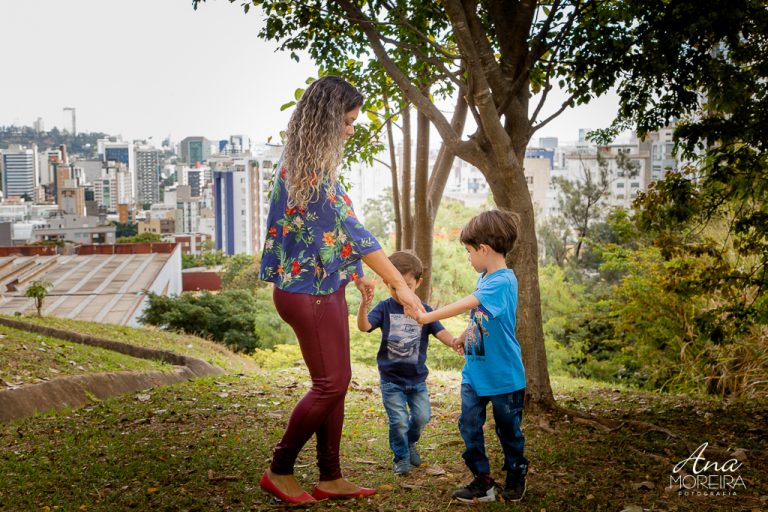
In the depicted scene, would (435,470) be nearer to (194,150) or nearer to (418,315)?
(418,315)

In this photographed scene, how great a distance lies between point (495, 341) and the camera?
3611mm

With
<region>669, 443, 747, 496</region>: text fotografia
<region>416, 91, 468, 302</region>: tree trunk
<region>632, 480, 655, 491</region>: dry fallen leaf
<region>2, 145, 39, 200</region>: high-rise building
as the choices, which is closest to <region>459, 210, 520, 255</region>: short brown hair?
<region>632, 480, 655, 491</region>: dry fallen leaf

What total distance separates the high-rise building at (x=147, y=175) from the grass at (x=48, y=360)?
7197 centimetres

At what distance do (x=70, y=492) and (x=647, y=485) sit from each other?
297cm

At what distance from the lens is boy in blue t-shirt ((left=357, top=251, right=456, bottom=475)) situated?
413 centimetres

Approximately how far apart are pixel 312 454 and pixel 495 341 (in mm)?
1651

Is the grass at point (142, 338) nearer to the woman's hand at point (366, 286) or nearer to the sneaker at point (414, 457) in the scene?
the sneaker at point (414, 457)

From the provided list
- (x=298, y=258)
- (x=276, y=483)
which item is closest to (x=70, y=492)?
(x=276, y=483)

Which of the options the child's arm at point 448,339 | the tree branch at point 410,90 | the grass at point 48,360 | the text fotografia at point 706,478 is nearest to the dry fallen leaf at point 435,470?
the child's arm at point 448,339

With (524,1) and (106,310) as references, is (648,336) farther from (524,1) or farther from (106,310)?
(106,310)

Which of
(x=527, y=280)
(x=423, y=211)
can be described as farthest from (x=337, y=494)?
(x=423, y=211)

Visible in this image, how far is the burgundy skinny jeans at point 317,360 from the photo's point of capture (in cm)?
343

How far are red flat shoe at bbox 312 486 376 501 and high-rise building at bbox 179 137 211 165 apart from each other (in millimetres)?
92980

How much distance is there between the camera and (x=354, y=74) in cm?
812
